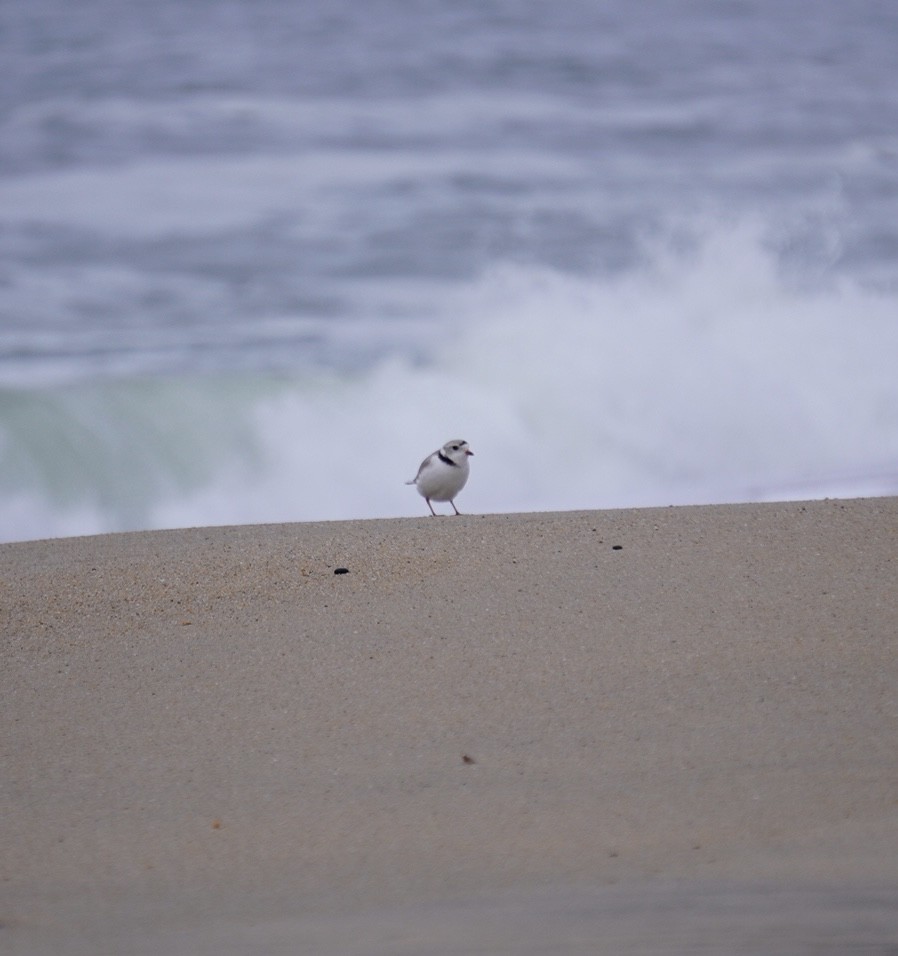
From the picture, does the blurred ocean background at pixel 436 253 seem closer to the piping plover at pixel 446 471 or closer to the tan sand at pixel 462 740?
the piping plover at pixel 446 471

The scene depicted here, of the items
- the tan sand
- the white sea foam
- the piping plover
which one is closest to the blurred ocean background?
the white sea foam

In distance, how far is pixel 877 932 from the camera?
6.57ft

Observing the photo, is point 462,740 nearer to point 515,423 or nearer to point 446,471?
point 446,471

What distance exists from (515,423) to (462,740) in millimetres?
7242

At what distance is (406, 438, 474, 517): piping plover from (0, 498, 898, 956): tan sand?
1.74 meters

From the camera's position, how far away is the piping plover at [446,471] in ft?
20.9

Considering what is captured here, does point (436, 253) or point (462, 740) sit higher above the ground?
point (436, 253)

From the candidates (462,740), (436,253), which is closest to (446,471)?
(462,740)

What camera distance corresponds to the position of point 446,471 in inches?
251

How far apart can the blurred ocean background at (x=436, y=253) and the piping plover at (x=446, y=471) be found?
1999mm

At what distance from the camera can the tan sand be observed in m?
2.19

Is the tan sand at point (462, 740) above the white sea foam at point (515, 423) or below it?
below

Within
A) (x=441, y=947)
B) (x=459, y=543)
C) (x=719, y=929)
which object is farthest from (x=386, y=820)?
(x=459, y=543)

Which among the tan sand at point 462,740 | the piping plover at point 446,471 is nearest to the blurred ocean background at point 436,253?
the piping plover at point 446,471
